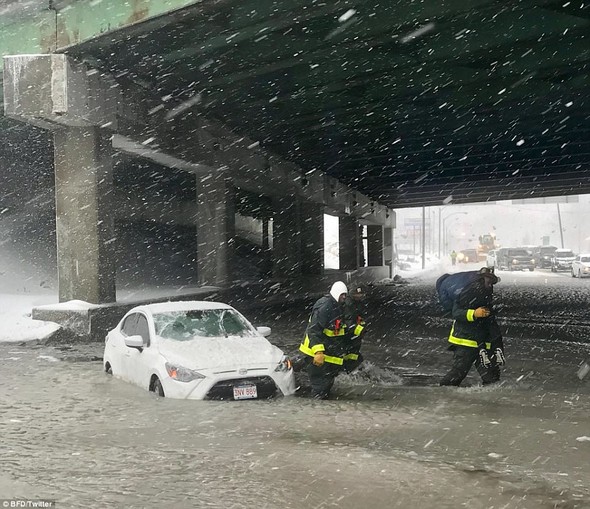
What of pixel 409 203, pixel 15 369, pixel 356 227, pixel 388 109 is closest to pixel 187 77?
pixel 388 109

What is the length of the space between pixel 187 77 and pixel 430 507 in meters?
14.7

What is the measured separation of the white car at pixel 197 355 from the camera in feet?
28.2

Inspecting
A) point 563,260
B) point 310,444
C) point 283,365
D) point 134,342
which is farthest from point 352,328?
point 563,260

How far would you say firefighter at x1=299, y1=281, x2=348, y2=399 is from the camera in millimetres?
9023

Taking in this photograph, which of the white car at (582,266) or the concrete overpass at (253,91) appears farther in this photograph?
the white car at (582,266)

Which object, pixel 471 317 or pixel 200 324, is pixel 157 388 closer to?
pixel 200 324

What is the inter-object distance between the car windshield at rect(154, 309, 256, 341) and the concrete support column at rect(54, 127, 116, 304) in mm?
7160

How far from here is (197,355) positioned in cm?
891

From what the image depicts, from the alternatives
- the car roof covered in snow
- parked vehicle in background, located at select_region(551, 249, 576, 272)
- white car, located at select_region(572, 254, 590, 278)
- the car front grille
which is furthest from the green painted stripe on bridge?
parked vehicle in background, located at select_region(551, 249, 576, 272)

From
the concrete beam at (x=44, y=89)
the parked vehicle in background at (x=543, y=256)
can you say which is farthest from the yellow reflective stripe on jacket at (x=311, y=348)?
the parked vehicle in background at (x=543, y=256)

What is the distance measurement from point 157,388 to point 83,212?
8801 mm

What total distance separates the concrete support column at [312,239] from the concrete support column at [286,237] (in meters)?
1.94

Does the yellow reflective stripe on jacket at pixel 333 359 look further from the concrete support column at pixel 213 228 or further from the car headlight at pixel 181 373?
the concrete support column at pixel 213 228

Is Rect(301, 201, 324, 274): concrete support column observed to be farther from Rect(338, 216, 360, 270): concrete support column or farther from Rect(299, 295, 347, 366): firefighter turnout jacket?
Rect(299, 295, 347, 366): firefighter turnout jacket
